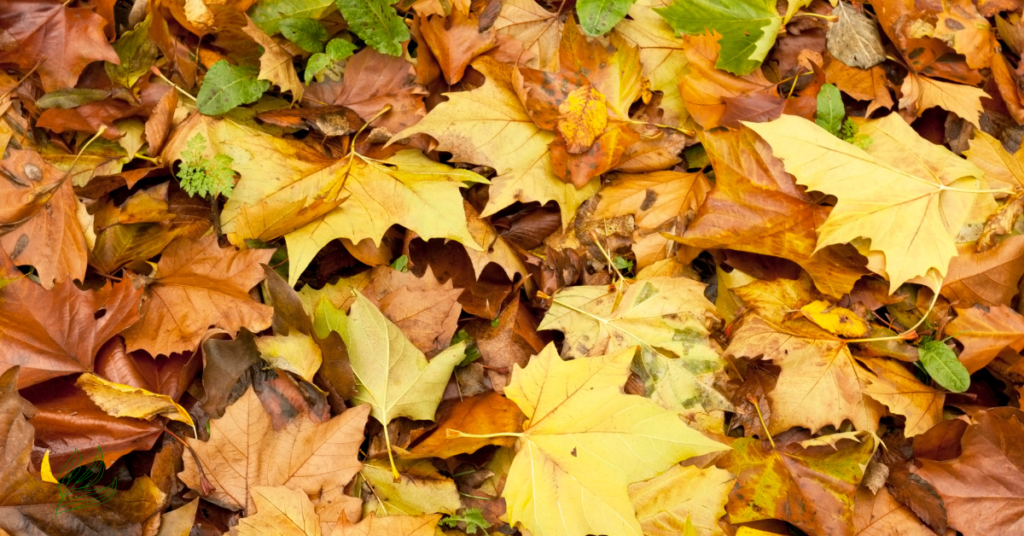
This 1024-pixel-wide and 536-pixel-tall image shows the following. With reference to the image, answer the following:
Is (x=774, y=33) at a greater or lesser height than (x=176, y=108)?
greater

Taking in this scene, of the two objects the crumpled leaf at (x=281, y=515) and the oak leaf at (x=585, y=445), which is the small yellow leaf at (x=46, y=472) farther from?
the oak leaf at (x=585, y=445)

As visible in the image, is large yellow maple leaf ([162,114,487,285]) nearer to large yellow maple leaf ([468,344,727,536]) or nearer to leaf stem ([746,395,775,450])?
large yellow maple leaf ([468,344,727,536])

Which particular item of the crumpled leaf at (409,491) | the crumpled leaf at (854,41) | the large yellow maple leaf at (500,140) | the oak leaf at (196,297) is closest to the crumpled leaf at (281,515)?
the crumpled leaf at (409,491)

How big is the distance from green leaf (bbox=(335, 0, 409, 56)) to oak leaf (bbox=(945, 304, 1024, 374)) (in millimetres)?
1677

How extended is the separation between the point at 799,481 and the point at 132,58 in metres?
2.13

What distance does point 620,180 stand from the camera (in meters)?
1.87

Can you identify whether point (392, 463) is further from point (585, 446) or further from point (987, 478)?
point (987, 478)

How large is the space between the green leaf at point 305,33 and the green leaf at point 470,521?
1312 millimetres

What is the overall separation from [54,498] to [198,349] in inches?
16.5

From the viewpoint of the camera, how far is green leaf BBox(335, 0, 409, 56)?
174 cm

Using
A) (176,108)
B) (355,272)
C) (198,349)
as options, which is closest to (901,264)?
(355,272)

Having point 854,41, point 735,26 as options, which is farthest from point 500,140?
point 854,41

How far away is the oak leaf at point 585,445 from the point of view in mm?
1407

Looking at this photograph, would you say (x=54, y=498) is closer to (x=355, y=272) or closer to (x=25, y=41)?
(x=355, y=272)
